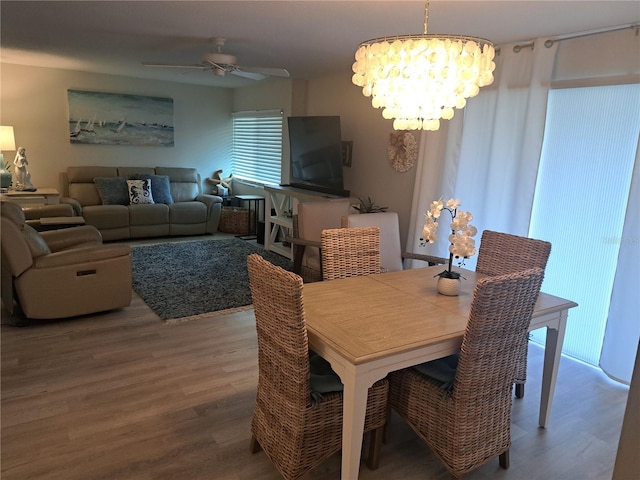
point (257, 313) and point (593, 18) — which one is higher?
point (593, 18)

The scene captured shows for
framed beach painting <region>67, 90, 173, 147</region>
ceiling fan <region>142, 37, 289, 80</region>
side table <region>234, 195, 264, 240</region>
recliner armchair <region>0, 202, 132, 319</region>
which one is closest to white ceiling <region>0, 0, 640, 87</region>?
ceiling fan <region>142, 37, 289, 80</region>

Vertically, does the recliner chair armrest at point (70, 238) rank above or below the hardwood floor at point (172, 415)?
above

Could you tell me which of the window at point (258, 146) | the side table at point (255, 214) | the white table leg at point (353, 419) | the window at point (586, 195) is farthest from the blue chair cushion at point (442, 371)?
the window at point (258, 146)

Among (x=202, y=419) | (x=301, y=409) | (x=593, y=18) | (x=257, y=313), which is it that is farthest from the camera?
(x=593, y=18)

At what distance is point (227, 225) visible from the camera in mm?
7078

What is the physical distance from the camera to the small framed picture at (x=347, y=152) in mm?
5180

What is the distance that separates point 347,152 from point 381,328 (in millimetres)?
3600

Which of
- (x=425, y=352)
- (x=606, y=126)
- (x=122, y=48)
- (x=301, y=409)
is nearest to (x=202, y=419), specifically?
(x=301, y=409)

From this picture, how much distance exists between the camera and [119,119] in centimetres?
689

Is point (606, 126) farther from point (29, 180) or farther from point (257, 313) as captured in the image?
point (29, 180)

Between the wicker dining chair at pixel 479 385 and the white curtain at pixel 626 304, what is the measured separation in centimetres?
140

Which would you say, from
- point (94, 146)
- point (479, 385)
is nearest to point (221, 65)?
point (479, 385)

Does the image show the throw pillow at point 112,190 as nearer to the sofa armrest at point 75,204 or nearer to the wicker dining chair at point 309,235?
the sofa armrest at point 75,204

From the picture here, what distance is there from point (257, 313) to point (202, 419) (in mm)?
880
